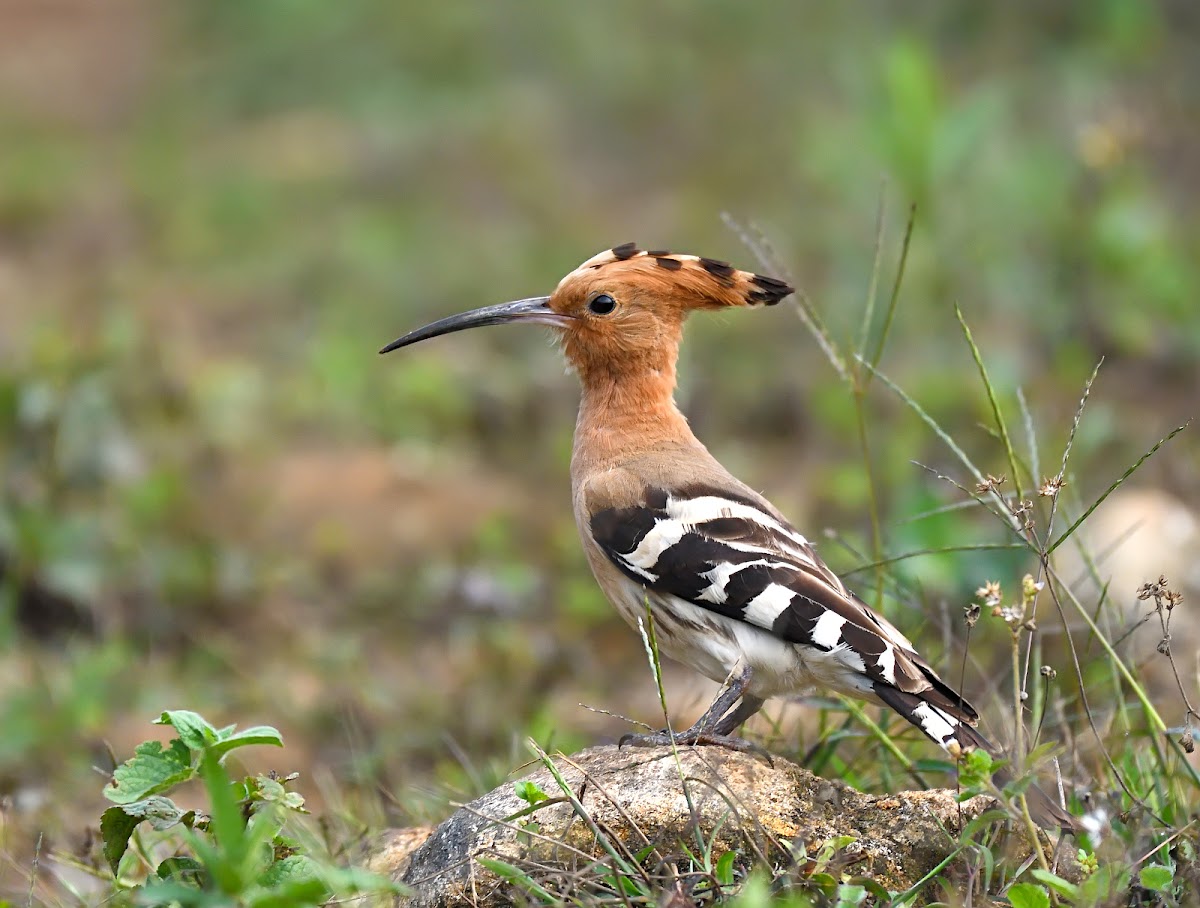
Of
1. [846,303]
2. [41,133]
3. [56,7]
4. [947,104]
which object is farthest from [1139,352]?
[56,7]

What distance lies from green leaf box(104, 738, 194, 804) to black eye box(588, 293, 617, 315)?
4.44 ft

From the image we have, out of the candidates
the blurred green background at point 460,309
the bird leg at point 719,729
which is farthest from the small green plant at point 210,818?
the blurred green background at point 460,309

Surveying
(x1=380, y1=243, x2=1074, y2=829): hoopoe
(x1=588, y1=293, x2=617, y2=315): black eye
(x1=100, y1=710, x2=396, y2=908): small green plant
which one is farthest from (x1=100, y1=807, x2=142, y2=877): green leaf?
(x1=588, y1=293, x2=617, y2=315): black eye

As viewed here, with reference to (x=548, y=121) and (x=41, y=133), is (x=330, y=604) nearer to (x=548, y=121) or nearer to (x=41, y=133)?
(x=548, y=121)

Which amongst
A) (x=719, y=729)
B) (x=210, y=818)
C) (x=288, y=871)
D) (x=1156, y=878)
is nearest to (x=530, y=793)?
(x=288, y=871)

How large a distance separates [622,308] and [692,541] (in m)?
0.65

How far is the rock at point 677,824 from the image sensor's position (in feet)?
6.91

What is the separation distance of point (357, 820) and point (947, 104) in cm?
468

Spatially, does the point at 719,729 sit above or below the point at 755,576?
below

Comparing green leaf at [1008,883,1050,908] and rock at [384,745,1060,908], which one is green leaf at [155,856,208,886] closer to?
rock at [384,745,1060,908]

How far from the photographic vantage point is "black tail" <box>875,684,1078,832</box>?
222 centimetres

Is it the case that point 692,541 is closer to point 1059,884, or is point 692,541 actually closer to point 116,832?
point 1059,884

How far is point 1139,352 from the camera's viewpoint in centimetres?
537

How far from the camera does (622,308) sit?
3133 mm
